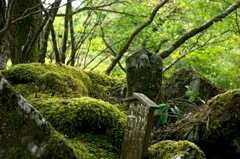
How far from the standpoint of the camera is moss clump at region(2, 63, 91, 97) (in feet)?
12.3

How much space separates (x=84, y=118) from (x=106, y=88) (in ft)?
7.59

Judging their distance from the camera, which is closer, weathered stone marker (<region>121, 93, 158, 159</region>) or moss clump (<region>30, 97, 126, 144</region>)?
weathered stone marker (<region>121, 93, 158, 159</region>)

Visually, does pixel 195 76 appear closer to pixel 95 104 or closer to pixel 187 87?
pixel 187 87

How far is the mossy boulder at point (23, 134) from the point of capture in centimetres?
204

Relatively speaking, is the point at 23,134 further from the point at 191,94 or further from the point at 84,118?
the point at 191,94

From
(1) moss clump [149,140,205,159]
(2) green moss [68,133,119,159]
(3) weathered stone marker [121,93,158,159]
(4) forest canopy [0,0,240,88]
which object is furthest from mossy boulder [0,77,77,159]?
(4) forest canopy [0,0,240,88]

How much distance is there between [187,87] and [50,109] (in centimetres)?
205

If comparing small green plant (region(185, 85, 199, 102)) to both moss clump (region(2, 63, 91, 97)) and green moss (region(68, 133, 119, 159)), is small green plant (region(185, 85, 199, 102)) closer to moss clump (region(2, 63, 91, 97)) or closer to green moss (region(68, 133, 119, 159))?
moss clump (region(2, 63, 91, 97))

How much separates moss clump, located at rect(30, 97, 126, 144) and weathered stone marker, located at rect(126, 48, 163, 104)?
1069mm

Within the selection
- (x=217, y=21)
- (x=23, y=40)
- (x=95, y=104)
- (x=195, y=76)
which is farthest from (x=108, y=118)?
(x=217, y=21)

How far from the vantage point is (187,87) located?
4.21m

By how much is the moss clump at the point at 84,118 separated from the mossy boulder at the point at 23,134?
26.7 inches

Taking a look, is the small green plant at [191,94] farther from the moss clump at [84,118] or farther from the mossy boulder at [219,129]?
the moss clump at [84,118]

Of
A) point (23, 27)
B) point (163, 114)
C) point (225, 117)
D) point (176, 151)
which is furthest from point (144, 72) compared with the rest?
point (23, 27)
